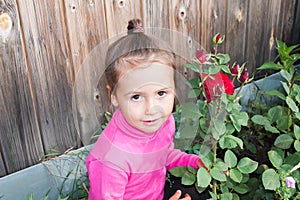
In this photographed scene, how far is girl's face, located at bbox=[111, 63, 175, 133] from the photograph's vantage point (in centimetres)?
103

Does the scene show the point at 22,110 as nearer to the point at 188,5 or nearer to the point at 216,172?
the point at 216,172

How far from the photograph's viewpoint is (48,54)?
69.7 inches

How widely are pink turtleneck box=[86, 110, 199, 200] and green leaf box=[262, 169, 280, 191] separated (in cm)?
41

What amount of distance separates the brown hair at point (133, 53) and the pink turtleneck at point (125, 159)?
0.57 feet

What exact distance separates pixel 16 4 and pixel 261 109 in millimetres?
1525

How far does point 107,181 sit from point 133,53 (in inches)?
17.5

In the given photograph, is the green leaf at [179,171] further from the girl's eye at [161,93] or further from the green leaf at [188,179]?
the girl's eye at [161,93]

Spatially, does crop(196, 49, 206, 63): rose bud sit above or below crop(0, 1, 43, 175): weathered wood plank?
above

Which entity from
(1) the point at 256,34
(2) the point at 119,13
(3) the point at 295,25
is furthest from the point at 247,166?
(3) the point at 295,25

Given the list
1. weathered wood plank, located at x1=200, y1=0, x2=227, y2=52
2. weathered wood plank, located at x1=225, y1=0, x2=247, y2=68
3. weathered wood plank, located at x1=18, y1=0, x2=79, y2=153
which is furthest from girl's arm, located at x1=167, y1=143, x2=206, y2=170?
weathered wood plank, located at x1=225, y1=0, x2=247, y2=68

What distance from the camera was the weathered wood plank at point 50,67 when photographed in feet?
5.51

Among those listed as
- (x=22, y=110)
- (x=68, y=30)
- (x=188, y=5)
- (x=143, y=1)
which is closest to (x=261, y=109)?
(x=188, y=5)

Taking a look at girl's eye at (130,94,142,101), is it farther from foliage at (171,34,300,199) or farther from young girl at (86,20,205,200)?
foliage at (171,34,300,199)

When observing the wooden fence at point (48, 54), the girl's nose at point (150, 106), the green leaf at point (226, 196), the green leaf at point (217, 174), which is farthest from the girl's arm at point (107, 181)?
the wooden fence at point (48, 54)
